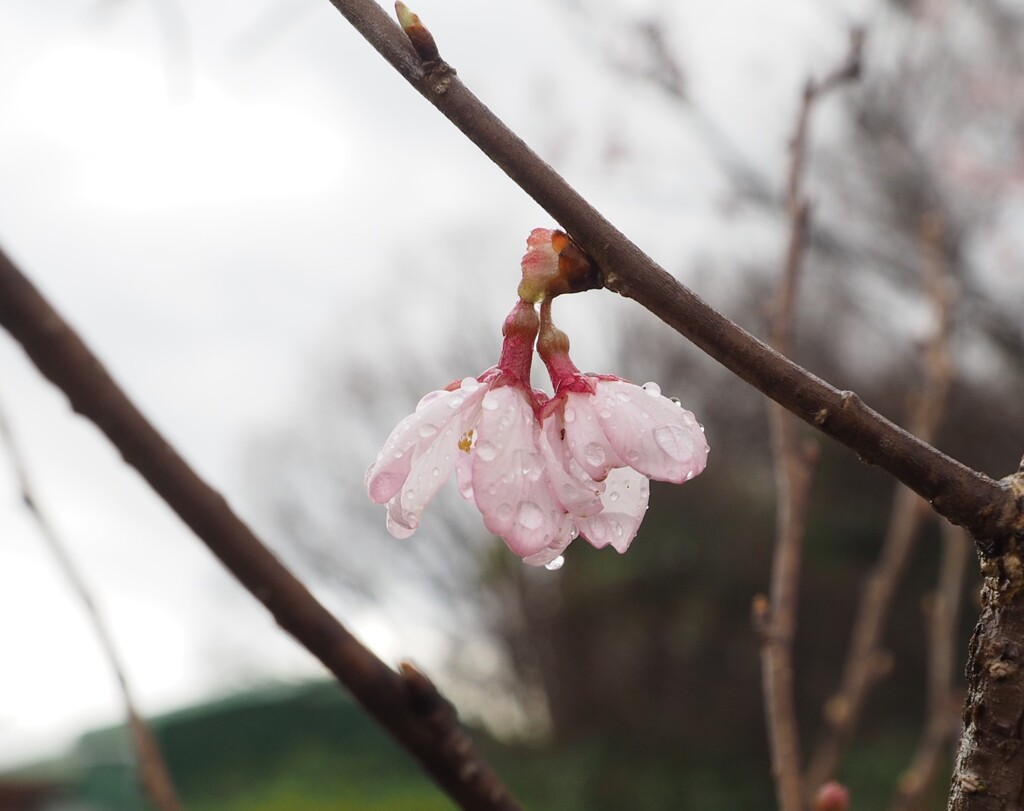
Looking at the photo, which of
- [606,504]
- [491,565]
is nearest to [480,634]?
[491,565]

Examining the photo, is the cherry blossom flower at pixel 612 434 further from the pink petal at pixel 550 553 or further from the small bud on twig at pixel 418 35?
the small bud on twig at pixel 418 35

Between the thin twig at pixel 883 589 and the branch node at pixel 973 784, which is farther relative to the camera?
the thin twig at pixel 883 589

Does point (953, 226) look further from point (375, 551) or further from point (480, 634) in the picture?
point (375, 551)

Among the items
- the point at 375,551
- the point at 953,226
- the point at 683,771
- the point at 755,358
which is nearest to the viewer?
the point at 755,358

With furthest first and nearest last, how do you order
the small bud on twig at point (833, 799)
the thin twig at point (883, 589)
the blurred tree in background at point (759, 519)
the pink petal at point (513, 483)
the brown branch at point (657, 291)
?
1. the blurred tree in background at point (759, 519)
2. the thin twig at point (883, 589)
3. the small bud on twig at point (833, 799)
4. the pink petal at point (513, 483)
5. the brown branch at point (657, 291)

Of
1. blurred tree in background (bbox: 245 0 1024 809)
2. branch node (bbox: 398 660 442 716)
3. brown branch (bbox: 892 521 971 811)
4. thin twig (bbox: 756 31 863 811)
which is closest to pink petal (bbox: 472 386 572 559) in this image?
branch node (bbox: 398 660 442 716)

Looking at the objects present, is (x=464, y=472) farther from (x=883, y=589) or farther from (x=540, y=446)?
(x=883, y=589)

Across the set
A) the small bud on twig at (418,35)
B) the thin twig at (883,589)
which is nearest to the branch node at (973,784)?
the small bud on twig at (418,35)
